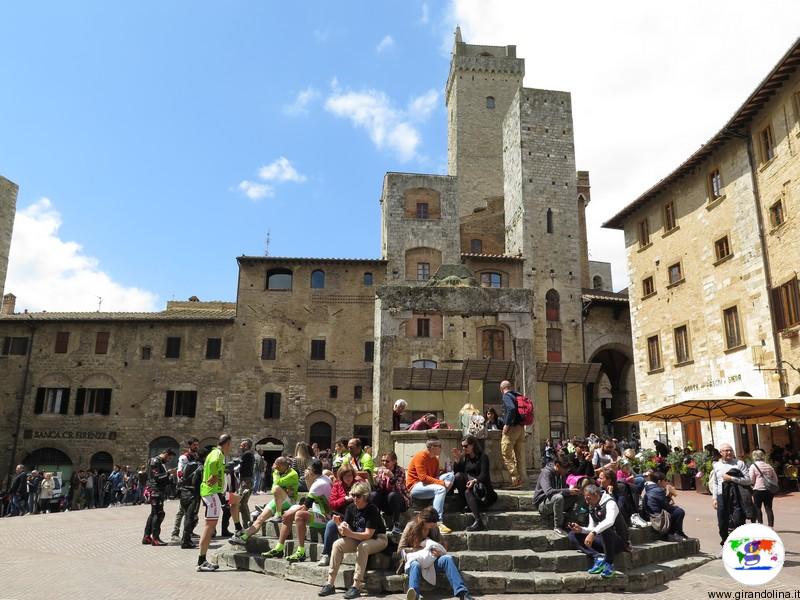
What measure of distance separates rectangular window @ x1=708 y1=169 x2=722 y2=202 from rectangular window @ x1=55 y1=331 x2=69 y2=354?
3056cm

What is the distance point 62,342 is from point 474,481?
96.1ft

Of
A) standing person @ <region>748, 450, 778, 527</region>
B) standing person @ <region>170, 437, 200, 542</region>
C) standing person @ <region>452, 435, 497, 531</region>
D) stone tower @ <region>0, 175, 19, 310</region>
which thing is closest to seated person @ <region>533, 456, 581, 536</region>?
standing person @ <region>452, 435, 497, 531</region>

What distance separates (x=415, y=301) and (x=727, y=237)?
49.6 ft

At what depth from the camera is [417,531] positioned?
731 cm

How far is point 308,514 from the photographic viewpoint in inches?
351

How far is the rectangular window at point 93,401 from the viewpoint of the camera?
30797 millimetres

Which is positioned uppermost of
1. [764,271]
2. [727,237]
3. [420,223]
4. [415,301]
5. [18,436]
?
[420,223]

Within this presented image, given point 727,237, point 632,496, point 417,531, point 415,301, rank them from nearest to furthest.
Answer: point 417,531 → point 632,496 → point 415,301 → point 727,237

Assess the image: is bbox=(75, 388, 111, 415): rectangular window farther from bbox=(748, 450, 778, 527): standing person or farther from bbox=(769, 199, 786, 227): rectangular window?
bbox=(769, 199, 786, 227): rectangular window

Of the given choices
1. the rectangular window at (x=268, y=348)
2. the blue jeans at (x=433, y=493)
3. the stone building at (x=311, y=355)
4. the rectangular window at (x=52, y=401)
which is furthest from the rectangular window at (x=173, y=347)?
the blue jeans at (x=433, y=493)

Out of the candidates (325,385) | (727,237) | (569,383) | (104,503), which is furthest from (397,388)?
(727,237)

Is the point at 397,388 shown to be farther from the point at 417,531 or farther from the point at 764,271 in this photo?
the point at 417,531

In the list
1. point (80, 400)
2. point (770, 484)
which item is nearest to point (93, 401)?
point (80, 400)

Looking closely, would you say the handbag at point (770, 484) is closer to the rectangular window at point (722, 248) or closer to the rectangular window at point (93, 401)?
the rectangular window at point (722, 248)
